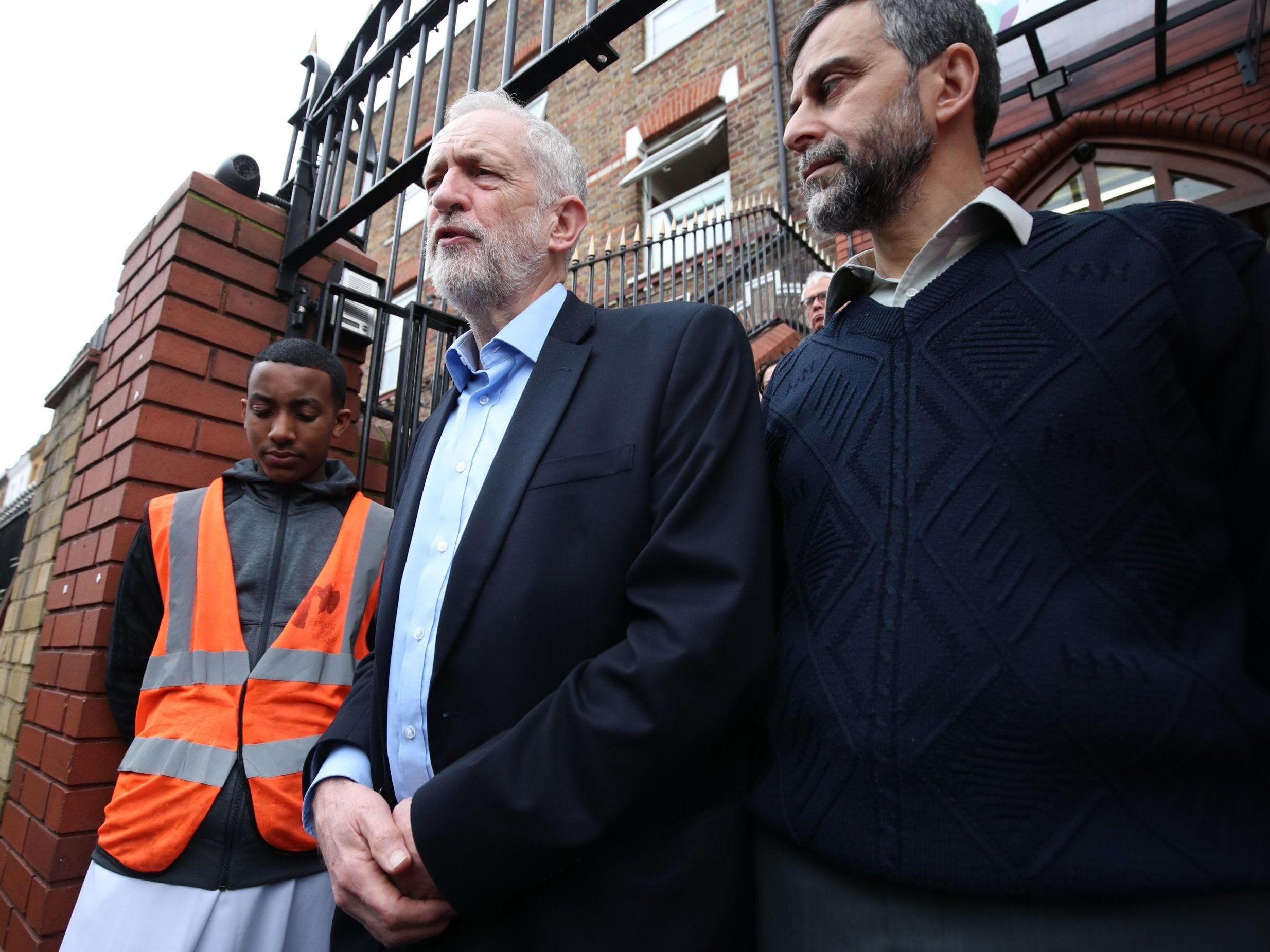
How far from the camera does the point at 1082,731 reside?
0.81 metres

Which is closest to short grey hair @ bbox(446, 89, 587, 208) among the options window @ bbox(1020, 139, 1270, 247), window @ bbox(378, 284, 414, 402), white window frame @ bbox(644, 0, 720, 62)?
window @ bbox(1020, 139, 1270, 247)

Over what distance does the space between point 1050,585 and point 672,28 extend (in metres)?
10.5

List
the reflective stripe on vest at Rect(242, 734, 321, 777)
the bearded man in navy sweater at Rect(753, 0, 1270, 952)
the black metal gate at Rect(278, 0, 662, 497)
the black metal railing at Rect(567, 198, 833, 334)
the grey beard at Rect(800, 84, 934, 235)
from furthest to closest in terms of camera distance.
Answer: the black metal railing at Rect(567, 198, 833, 334) → the black metal gate at Rect(278, 0, 662, 497) → the reflective stripe on vest at Rect(242, 734, 321, 777) → the grey beard at Rect(800, 84, 934, 235) → the bearded man in navy sweater at Rect(753, 0, 1270, 952)

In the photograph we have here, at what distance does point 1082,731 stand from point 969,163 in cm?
106

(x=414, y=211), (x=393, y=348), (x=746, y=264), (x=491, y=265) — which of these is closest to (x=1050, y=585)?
(x=491, y=265)

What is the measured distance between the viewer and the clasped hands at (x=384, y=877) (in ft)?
3.07

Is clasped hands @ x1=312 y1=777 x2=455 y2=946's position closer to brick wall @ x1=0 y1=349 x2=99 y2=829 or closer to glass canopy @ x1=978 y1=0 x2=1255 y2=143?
brick wall @ x1=0 y1=349 x2=99 y2=829

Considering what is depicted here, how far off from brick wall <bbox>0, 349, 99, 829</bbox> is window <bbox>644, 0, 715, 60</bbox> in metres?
8.62

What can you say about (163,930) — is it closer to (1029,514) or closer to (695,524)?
(695,524)

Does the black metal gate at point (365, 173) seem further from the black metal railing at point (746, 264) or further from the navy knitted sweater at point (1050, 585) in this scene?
the black metal railing at point (746, 264)

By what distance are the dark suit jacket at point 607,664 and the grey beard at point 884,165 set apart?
1.13ft

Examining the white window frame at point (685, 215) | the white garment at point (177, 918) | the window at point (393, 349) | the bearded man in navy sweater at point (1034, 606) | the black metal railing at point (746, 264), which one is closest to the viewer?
the bearded man in navy sweater at point (1034, 606)

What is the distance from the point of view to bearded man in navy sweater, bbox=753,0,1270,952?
783mm

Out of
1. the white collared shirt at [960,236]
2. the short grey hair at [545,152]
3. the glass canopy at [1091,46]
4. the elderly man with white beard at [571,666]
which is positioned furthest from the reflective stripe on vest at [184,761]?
the glass canopy at [1091,46]
